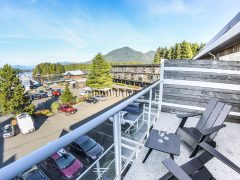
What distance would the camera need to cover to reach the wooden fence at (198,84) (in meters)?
3.23

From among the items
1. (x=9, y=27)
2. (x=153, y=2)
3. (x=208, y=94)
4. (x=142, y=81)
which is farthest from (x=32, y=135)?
(x=9, y=27)

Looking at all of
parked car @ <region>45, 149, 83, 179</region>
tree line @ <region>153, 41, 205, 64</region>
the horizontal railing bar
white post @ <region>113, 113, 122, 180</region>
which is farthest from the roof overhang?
tree line @ <region>153, 41, 205, 64</region>

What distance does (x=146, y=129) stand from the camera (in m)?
2.76

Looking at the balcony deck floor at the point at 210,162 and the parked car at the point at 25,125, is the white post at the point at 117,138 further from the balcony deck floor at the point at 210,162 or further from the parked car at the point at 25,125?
the parked car at the point at 25,125

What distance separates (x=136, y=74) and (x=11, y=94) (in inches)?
825

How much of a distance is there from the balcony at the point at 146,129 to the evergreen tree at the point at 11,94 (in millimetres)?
16625

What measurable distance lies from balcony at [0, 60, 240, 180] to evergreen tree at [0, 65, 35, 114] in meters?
16.6

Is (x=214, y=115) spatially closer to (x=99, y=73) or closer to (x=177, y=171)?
(x=177, y=171)

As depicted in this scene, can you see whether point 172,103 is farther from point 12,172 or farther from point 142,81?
point 142,81

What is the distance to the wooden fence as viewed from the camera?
3.23 m

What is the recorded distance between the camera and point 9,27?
116 ft

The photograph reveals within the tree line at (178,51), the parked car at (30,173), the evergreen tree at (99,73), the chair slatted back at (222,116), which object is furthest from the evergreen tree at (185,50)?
the parked car at (30,173)

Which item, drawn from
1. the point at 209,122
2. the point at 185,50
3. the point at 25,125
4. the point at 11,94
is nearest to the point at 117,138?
the point at 209,122

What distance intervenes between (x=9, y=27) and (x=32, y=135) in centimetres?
3494
